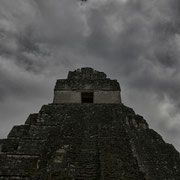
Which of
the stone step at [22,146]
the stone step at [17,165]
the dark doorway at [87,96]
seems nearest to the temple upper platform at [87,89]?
the dark doorway at [87,96]

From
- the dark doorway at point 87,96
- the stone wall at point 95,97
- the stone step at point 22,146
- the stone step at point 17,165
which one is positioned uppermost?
the dark doorway at point 87,96

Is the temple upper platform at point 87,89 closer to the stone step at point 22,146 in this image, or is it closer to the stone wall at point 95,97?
the stone wall at point 95,97

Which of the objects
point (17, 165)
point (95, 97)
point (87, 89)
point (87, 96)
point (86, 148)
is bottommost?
point (17, 165)

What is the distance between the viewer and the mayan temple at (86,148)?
19.4 feet

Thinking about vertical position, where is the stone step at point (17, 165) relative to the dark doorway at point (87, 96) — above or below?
below

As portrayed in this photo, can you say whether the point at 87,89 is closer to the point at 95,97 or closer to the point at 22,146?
the point at 95,97

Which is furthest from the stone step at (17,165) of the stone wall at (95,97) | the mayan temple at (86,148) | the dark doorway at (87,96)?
the dark doorway at (87,96)

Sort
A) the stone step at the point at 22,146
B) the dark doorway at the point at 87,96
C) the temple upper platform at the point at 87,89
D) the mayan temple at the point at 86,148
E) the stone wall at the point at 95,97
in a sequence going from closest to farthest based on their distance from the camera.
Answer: the mayan temple at the point at 86,148
the stone step at the point at 22,146
the stone wall at the point at 95,97
the temple upper platform at the point at 87,89
the dark doorway at the point at 87,96

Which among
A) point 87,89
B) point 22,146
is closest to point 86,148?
point 22,146

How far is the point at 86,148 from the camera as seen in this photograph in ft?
A: 22.8

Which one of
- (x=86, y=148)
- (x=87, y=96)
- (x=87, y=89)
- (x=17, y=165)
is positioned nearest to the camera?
(x=17, y=165)

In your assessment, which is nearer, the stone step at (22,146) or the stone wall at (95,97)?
the stone step at (22,146)

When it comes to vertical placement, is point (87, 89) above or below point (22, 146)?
above

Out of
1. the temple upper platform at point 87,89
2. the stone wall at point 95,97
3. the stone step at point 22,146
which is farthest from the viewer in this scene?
the temple upper platform at point 87,89
